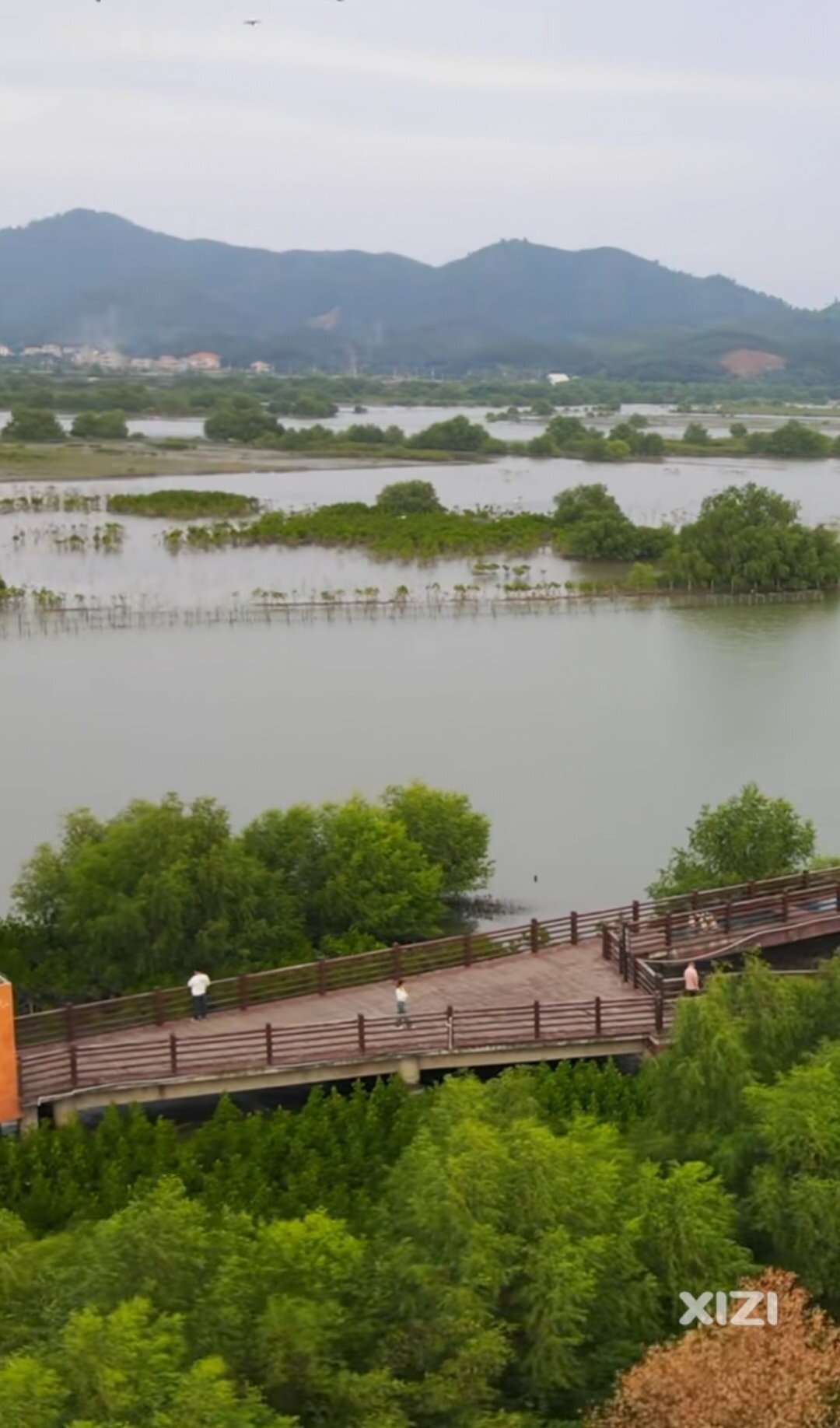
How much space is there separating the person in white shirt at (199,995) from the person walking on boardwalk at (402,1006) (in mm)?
1571

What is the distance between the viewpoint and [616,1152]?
10250 mm

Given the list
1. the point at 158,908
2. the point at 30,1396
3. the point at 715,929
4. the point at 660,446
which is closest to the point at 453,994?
the point at 715,929

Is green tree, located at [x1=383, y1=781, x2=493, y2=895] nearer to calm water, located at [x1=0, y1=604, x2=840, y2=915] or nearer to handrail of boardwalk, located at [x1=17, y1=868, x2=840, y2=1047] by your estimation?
calm water, located at [x1=0, y1=604, x2=840, y2=915]

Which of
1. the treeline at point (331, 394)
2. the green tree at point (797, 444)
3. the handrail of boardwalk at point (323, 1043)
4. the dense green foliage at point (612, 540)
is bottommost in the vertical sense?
the handrail of boardwalk at point (323, 1043)

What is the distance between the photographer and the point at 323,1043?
528 inches

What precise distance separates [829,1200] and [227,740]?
1977cm

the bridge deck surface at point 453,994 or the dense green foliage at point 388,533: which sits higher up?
the dense green foliage at point 388,533

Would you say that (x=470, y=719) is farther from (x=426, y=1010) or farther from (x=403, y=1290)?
(x=403, y=1290)

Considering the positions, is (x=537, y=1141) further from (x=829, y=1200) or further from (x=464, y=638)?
(x=464, y=638)

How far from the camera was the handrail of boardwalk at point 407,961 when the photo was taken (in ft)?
45.1

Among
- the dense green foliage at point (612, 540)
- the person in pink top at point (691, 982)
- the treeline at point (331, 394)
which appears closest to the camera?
the person in pink top at point (691, 982)

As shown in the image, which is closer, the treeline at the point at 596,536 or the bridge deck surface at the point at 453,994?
the bridge deck surface at the point at 453,994

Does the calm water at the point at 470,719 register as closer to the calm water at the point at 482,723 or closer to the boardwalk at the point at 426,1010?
the calm water at the point at 482,723

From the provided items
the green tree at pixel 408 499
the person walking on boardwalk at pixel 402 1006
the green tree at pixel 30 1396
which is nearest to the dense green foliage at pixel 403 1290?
the green tree at pixel 30 1396
